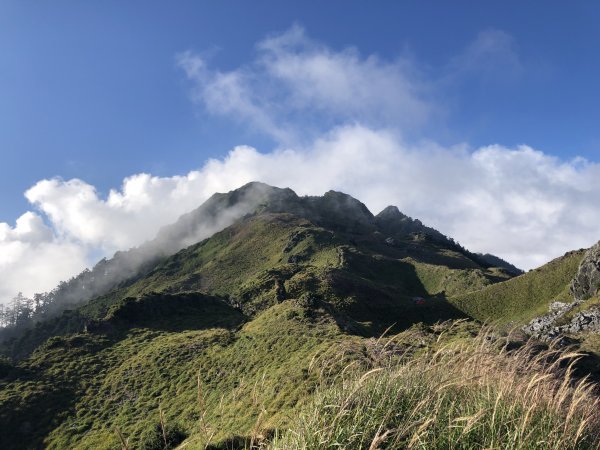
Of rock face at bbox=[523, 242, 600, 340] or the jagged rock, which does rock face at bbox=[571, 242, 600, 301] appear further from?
the jagged rock

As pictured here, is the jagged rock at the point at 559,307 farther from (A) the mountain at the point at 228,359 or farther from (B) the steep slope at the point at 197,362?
(B) the steep slope at the point at 197,362

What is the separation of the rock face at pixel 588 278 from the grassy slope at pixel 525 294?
12.8ft

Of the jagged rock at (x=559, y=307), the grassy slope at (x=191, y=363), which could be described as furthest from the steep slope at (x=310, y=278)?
the jagged rock at (x=559, y=307)

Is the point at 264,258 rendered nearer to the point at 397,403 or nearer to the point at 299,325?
the point at 299,325

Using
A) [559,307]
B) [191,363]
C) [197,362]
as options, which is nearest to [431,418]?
[197,362]

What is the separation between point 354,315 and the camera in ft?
266

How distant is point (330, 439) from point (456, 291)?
129 metres

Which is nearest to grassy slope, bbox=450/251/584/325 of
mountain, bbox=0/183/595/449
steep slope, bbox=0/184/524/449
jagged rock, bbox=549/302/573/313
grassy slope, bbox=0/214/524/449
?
mountain, bbox=0/183/595/449

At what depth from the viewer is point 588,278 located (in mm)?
80562

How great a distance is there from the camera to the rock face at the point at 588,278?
3093 inches

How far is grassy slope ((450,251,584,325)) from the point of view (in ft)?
298

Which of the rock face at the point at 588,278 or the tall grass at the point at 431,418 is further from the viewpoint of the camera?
the rock face at the point at 588,278

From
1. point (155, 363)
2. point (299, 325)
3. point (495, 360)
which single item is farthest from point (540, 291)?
point (495, 360)

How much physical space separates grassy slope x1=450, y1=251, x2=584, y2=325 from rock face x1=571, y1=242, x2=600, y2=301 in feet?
12.8
